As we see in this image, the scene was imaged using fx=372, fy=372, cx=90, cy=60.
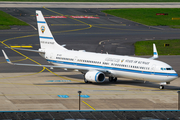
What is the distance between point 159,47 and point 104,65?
3863 centimetres

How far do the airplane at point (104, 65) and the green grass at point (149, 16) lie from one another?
73.6 metres

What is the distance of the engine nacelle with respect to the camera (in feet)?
182

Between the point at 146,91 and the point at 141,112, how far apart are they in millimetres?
17188

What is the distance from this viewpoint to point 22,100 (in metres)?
46.0

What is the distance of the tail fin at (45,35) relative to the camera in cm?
6481

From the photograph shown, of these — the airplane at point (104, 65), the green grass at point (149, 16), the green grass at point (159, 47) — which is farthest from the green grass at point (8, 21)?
the airplane at point (104, 65)

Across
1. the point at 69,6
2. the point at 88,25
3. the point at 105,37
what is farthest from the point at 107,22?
the point at 69,6

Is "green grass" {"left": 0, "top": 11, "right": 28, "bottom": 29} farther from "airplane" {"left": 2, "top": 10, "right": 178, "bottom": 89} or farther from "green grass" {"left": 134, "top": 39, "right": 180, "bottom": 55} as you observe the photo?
"airplane" {"left": 2, "top": 10, "right": 178, "bottom": 89}

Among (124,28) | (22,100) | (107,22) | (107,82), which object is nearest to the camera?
(22,100)

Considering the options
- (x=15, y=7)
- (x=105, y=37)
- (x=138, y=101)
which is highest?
(x=15, y=7)

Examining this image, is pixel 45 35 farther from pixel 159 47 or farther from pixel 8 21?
pixel 8 21

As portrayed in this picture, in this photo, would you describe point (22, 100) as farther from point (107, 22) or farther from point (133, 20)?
point (133, 20)

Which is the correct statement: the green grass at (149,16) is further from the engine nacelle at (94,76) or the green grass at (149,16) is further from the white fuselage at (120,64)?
the engine nacelle at (94,76)

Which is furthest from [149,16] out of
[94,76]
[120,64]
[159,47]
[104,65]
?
[94,76]
